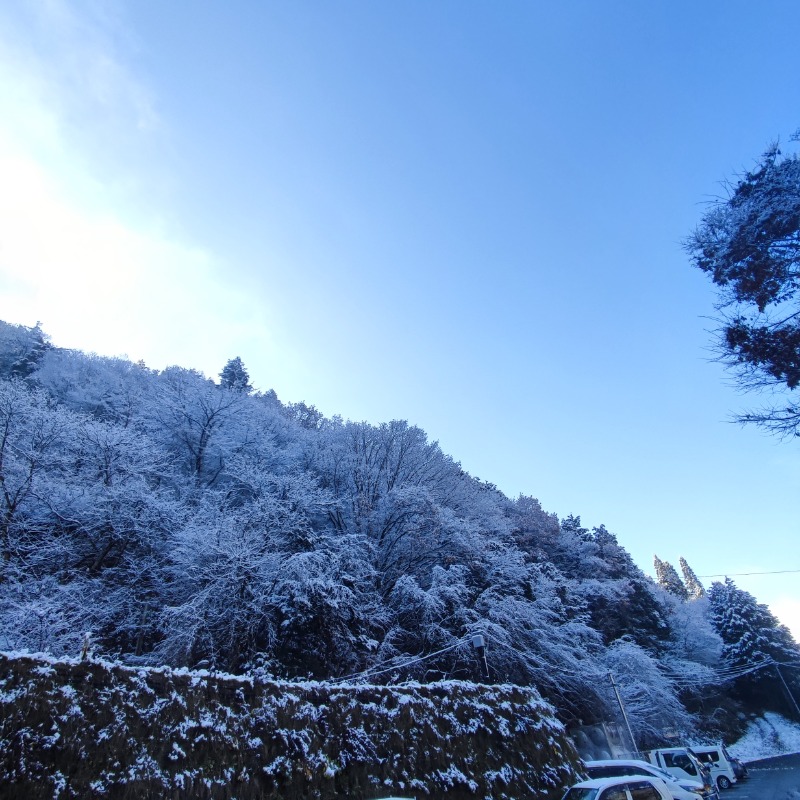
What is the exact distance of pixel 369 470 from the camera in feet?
A: 69.6

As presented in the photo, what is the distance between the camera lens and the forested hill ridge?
40.2 feet

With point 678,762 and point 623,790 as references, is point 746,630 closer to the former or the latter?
point 678,762

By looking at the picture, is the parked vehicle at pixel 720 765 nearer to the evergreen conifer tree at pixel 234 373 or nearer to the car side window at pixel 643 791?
the car side window at pixel 643 791

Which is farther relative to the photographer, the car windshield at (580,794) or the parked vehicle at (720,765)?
the parked vehicle at (720,765)

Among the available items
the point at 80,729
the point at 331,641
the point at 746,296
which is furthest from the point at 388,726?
the point at 746,296

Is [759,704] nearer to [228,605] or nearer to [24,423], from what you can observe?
[228,605]

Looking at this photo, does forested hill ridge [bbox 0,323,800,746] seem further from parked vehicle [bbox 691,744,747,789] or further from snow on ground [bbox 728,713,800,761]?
snow on ground [bbox 728,713,800,761]

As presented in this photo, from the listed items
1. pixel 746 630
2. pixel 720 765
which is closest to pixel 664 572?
pixel 746 630

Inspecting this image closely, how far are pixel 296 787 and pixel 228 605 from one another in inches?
268

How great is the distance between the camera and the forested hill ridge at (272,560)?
483 inches

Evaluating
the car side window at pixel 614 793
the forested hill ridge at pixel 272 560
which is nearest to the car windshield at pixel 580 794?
the car side window at pixel 614 793

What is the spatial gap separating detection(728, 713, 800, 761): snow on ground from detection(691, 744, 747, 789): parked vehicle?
49.8 feet

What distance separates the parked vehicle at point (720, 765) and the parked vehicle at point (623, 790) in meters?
16.7

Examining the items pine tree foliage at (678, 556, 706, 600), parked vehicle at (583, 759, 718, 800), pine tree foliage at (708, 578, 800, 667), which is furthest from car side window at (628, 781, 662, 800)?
pine tree foliage at (678, 556, 706, 600)
